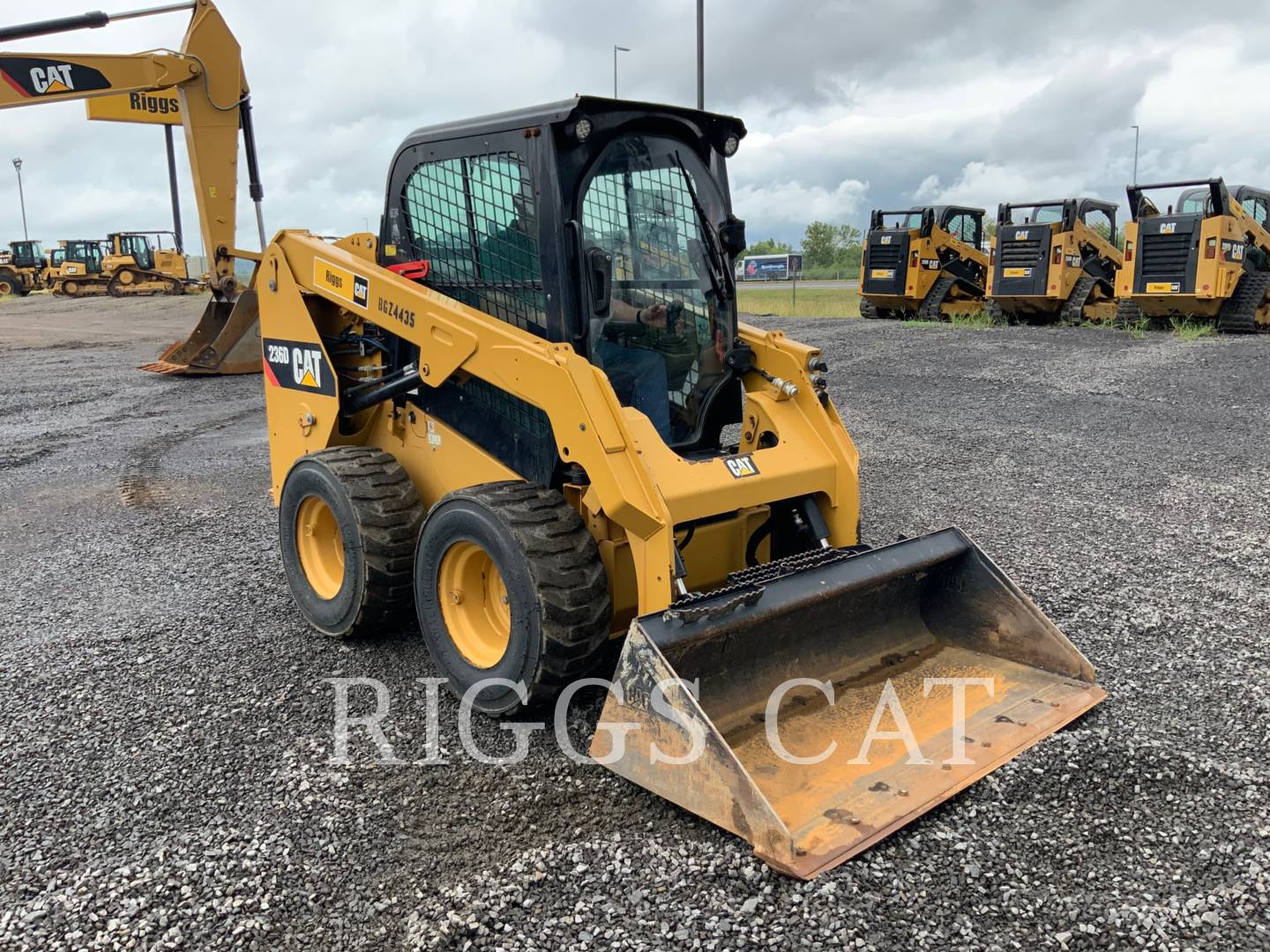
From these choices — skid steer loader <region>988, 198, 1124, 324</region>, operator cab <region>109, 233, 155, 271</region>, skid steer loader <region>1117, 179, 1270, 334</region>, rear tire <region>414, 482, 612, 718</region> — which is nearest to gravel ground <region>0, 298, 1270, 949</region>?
rear tire <region>414, 482, 612, 718</region>

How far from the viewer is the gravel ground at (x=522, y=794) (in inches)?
100

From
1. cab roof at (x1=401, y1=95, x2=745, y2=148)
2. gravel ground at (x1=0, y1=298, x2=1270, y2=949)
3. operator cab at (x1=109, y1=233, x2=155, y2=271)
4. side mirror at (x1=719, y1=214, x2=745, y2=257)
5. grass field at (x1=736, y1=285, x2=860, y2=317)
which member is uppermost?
operator cab at (x1=109, y1=233, x2=155, y2=271)

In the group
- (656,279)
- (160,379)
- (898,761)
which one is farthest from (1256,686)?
(160,379)

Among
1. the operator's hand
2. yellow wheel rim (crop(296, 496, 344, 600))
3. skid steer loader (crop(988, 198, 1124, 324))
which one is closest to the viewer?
the operator's hand

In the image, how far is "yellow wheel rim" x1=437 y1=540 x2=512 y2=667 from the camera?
376cm

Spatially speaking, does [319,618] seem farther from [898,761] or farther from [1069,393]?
[1069,393]

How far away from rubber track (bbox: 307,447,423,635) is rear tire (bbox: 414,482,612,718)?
31 cm

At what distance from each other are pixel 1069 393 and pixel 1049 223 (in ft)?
23.3

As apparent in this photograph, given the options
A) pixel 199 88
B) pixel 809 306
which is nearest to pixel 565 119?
pixel 199 88

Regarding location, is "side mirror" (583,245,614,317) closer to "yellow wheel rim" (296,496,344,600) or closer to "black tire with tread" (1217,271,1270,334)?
"yellow wheel rim" (296,496,344,600)

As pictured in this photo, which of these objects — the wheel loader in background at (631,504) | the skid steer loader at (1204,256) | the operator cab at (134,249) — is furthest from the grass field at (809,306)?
the operator cab at (134,249)

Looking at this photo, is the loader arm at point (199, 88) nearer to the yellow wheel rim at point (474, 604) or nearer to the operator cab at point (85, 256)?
the yellow wheel rim at point (474, 604)

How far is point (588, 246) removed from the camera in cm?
376

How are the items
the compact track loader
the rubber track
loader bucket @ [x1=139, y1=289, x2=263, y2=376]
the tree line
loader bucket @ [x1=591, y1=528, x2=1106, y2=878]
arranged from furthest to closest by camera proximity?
the tree line < the compact track loader < loader bucket @ [x1=139, y1=289, x2=263, y2=376] < the rubber track < loader bucket @ [x1=591, y1=528, x2=1106, y2=878]
